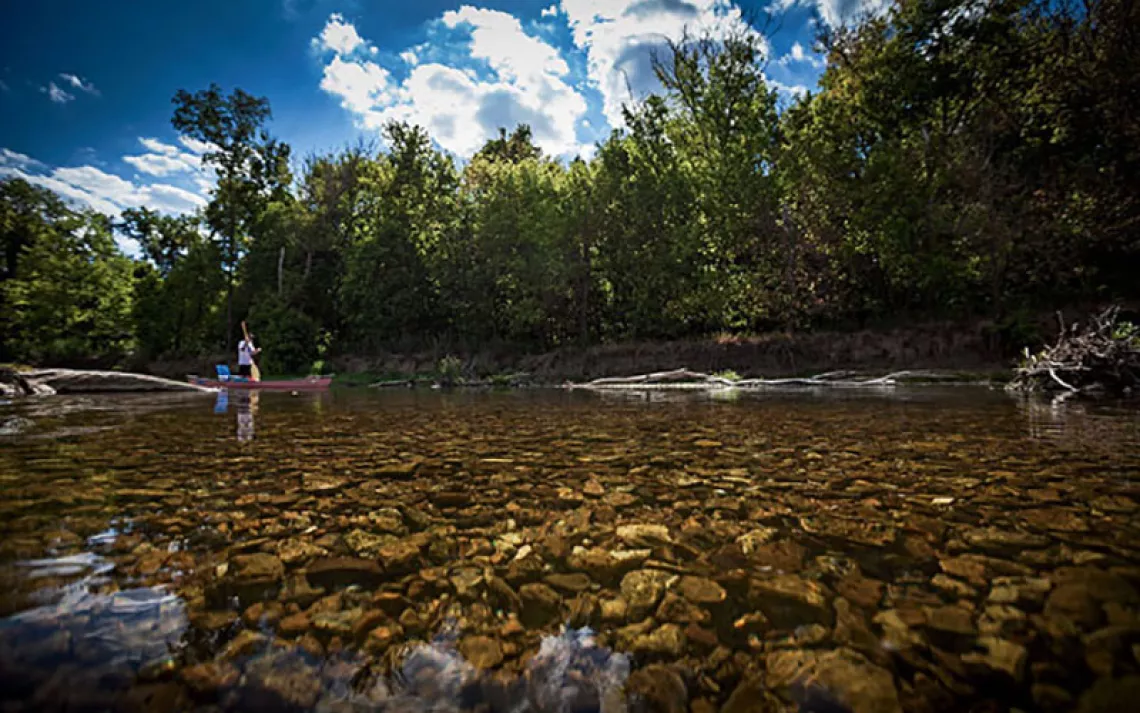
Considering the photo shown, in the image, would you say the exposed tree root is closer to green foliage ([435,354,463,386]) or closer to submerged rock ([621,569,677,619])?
green foliage ([435,354,463,386])

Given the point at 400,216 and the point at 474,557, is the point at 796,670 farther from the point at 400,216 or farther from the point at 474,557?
the point at 400,216

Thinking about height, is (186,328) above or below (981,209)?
below

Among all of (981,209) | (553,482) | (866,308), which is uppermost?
(981,209)

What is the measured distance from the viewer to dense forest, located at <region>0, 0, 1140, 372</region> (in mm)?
18797

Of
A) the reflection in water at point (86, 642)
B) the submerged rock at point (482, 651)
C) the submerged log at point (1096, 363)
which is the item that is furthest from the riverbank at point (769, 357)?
the reflection in water at point (86, 642)

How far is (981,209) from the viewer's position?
1803 centimetres

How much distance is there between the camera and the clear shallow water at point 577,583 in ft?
3.95

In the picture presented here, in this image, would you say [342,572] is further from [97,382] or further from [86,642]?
[97,382]

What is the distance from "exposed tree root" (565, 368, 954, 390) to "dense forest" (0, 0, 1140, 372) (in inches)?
191

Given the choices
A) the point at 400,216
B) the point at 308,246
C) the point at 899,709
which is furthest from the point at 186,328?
the point at 899,709

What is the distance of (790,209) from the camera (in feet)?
68.6

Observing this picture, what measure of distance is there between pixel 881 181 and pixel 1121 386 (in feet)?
45.0

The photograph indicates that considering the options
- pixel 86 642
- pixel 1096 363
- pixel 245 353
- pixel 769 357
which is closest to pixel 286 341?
pixel 245 353

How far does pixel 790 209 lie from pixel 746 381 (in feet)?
33.6
